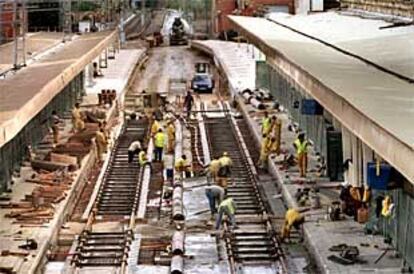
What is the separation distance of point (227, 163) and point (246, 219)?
8.84 feet

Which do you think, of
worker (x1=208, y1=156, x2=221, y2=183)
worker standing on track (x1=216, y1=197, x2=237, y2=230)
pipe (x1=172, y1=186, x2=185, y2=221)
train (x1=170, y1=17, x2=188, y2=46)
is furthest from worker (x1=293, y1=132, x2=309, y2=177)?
train (x1=170, y1=17, x2=188, y2=46)

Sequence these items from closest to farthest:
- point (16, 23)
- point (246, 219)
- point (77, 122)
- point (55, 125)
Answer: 1. point (246, 219)
2. point (16, 23)
3. point (55, 125)
4. point (77, 122)

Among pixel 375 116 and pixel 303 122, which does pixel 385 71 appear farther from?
pixel 303 122

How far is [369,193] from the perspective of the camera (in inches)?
824

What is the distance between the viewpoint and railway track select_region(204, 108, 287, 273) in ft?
67.2

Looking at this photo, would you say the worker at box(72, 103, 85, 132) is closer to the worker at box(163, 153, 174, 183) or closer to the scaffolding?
the scaffolding

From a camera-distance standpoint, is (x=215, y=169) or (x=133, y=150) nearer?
(x=215, y=169)

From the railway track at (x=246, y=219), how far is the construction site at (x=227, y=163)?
55mm

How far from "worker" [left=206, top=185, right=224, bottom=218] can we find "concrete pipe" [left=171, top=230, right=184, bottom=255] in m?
1.57

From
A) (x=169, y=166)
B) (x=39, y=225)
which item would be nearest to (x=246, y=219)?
(x=39, y=225)

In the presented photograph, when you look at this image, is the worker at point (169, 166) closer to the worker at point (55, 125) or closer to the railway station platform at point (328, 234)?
the railway station platform at point (328, 234)

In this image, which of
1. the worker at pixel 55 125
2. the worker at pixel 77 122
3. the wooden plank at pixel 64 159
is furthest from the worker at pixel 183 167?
the worker at pixel 77 122

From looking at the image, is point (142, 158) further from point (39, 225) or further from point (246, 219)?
point (39, 225)

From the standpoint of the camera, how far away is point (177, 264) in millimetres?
19750
